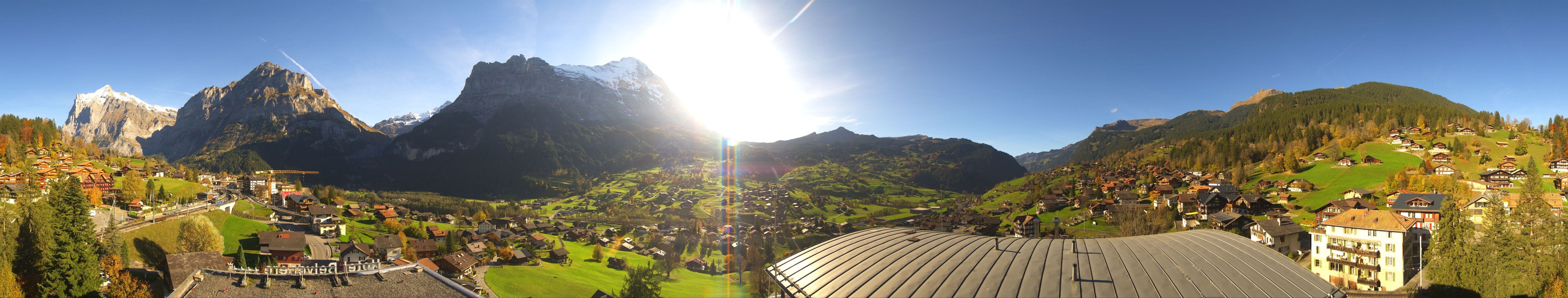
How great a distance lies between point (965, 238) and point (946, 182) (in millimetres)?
176707

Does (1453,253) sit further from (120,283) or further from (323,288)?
(120,283)

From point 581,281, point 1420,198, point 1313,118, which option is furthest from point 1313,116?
point 581,281

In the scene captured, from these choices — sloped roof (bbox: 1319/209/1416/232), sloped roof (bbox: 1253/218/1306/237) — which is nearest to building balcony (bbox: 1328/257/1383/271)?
sloped roof (bbox: 1319/209/1416/232)

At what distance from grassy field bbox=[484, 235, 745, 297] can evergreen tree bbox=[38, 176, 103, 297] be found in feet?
73.0

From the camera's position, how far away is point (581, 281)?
51.4m

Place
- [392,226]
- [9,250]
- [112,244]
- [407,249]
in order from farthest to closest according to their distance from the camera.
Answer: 1. [392,226]
2. [407,249]
3. [112,244]
4. [9,250]

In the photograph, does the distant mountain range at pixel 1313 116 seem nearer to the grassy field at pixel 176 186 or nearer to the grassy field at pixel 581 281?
the grassy field at pixel 581 281

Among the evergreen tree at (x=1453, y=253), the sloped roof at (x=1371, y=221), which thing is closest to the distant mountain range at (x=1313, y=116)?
the sloped roof at (x=1371, y=221)

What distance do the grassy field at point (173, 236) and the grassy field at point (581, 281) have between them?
2313 centimetres

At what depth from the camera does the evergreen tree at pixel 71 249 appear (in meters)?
28.6

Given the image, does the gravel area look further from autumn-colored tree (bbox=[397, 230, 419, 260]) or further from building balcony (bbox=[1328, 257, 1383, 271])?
building balcony (bbox=[1328, 257, 1383, 271])

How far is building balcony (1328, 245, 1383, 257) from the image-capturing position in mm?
35188

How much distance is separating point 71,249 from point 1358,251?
8249cm

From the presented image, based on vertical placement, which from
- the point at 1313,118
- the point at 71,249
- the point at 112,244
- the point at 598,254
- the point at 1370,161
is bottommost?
the point at 598,254
